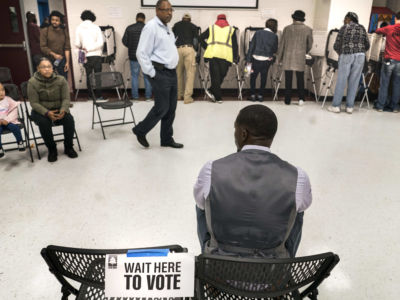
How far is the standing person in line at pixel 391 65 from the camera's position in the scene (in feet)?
20.1

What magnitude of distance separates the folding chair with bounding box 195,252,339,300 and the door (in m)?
7.76

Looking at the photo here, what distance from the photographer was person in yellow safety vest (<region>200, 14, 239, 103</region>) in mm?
6805

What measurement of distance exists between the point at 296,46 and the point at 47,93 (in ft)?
14.6

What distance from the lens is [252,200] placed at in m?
1.32

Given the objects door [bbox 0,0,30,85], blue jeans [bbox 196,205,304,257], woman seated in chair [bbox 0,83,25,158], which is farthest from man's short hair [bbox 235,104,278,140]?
door [bbox 0,0,30,85]

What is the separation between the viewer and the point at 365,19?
23.1ft

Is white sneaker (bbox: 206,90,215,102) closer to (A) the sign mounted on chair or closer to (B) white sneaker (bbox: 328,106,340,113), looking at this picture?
(B) white sneaker (bbox: 328,106,340,113)

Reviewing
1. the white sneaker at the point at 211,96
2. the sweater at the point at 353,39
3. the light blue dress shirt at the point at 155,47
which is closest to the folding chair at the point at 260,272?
the light blue dress shirt at the point at 155,47

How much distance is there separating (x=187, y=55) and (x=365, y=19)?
3.30m

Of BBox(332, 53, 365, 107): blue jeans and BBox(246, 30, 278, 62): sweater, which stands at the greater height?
BBox(246, 30, 278, 62): sweater

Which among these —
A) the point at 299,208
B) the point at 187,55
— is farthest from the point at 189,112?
the point at 299,208

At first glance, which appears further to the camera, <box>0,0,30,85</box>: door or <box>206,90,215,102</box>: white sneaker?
<box>0,0,30,85</box>: door

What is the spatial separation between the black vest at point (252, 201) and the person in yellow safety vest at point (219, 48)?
18.8 ft

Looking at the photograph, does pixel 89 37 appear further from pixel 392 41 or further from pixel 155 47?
pixel 392 41
